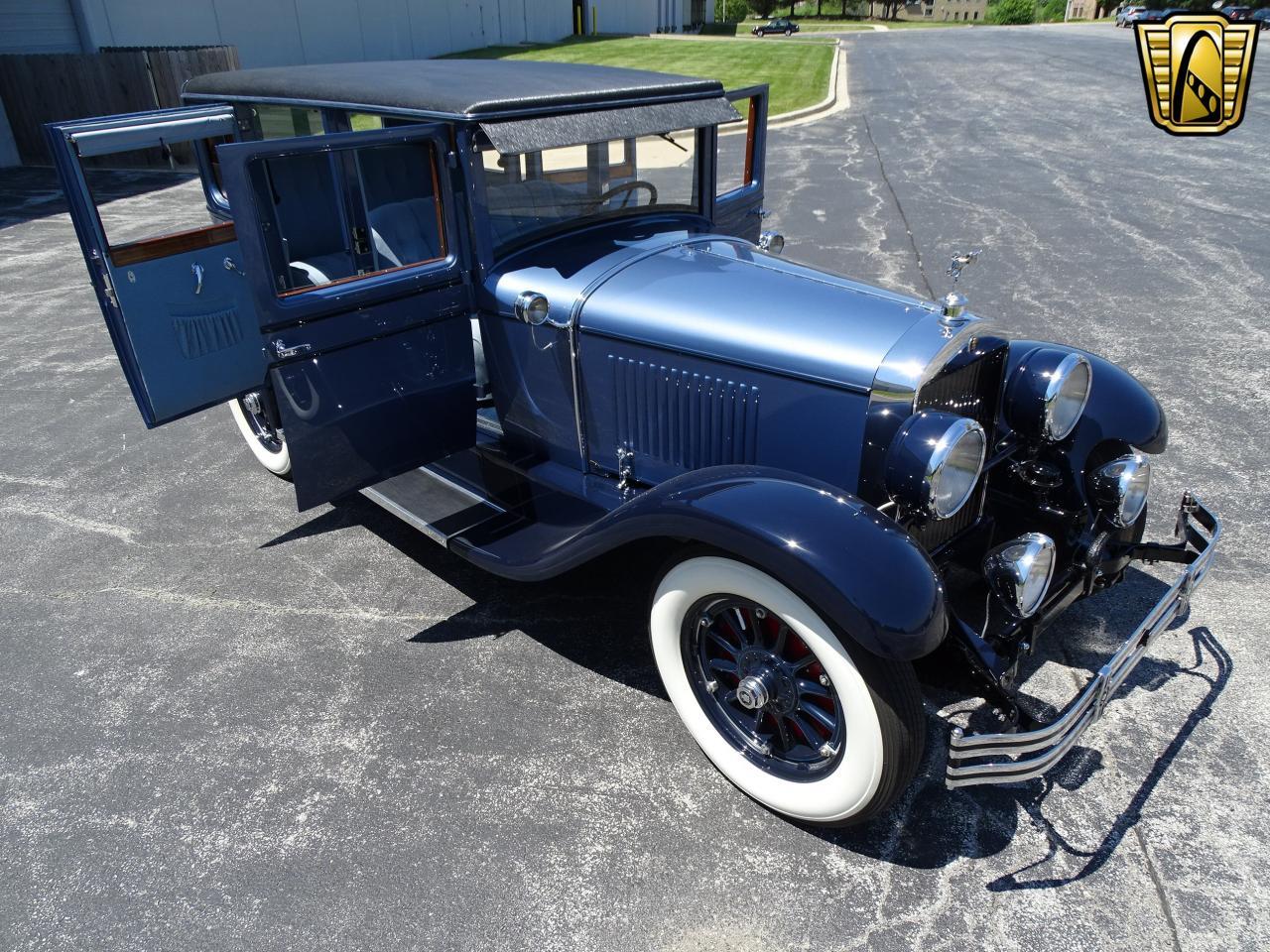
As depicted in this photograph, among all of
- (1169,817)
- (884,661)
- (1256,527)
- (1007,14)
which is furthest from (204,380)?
(1007,14)

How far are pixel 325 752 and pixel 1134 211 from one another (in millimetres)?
10524

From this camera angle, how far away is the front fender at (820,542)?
2.29 m

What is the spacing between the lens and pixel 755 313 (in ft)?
9.96

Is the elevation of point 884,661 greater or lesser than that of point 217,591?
greater

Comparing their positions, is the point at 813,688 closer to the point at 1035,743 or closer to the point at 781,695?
the point at 781,695

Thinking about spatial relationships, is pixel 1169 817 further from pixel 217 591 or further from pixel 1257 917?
pixel 217 591

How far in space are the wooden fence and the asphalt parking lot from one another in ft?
37.3

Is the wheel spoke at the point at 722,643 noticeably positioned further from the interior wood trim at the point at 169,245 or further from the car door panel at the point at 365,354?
the interior wood trim at the point at 169,245

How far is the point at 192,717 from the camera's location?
324 centimetres

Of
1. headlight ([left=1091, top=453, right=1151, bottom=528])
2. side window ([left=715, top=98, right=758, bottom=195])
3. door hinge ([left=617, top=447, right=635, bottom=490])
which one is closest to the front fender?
door hinge ([left=617, top=447, right=635, bottom=490])

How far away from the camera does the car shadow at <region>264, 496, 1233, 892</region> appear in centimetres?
267

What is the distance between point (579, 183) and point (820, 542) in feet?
6.92

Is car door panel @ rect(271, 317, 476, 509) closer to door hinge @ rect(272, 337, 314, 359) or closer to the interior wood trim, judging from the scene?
door hinge @ rect(272, 337, 314, 359)

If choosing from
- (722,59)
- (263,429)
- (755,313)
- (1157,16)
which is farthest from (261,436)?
(1157,16)
